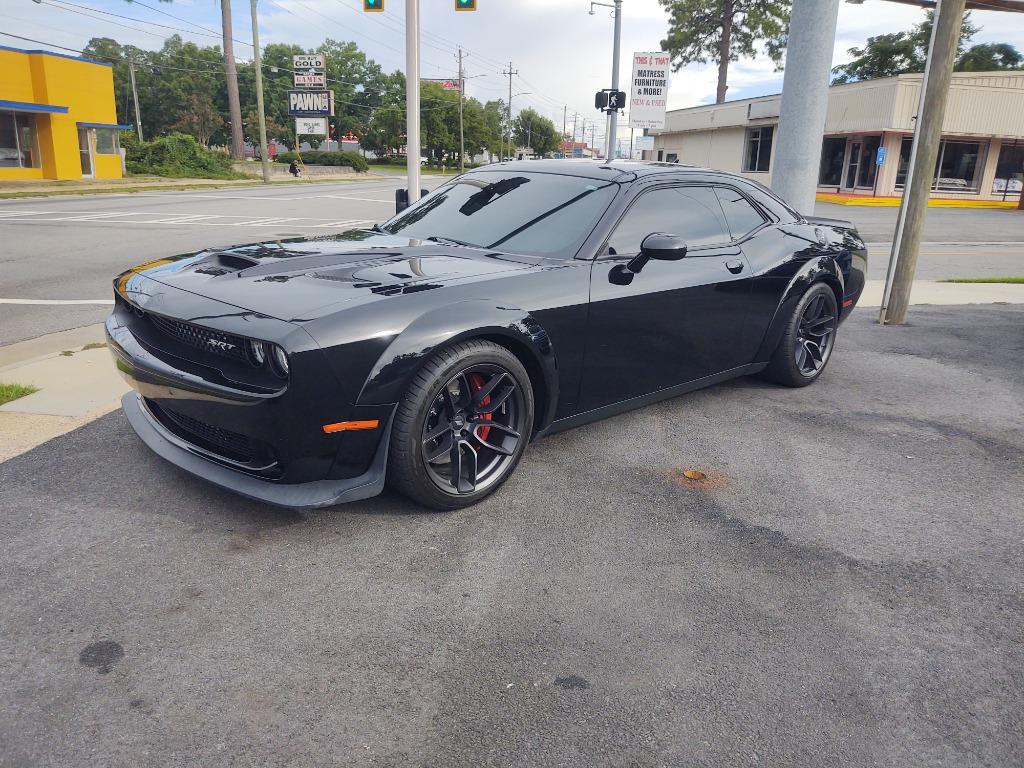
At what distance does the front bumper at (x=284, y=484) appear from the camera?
3141 mm

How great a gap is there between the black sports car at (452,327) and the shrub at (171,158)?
148 ft

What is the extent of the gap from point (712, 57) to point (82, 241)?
5028cm

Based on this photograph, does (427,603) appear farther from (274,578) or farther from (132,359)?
(132,359)

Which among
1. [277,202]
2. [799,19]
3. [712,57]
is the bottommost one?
[277,202]

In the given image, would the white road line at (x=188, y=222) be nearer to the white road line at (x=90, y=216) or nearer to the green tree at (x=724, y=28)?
the white road line at (x=90, y=216)

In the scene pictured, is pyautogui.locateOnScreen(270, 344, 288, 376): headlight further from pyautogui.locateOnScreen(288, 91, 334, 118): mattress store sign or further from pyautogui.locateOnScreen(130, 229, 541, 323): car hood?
pyautogui.locateOnScreen(288, 91, 334, 118): mattress store sign

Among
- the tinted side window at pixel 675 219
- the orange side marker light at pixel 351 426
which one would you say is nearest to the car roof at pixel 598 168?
the tinted side window at pixel 675 219

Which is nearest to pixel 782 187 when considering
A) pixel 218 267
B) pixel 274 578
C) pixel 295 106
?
pixel 218 267

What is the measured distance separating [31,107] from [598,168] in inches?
1451

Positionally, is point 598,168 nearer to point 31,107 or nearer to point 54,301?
point 54,301

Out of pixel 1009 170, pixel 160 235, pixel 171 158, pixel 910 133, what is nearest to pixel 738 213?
pixel 160 235

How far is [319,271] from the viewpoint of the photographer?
11.7 feet

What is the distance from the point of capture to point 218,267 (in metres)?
3.69

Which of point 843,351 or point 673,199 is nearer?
point 673,199
